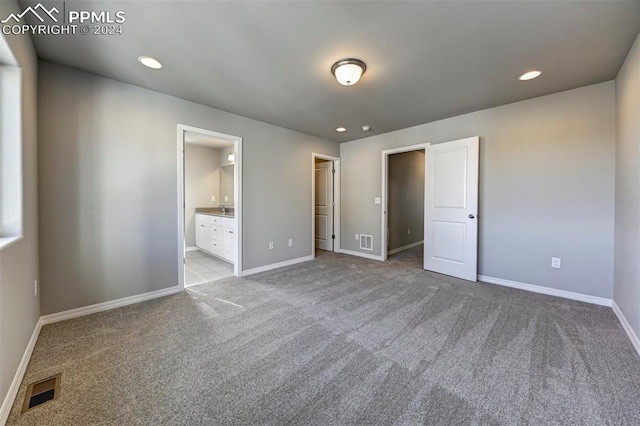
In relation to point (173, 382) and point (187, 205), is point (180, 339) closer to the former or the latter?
point (173, 382)

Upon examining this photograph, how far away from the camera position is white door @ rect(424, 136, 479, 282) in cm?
350

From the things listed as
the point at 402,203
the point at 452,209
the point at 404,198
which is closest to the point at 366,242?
the point at 402,203

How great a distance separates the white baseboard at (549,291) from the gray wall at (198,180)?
581cm

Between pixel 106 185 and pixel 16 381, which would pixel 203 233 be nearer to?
pixel 106 185

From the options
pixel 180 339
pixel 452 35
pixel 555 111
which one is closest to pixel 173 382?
pixel 180 339

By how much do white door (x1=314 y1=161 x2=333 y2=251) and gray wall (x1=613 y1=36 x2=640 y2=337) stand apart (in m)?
4.17

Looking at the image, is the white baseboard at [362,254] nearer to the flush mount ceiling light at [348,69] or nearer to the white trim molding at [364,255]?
the white trim molding at [364,255]

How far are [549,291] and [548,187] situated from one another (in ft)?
4.25

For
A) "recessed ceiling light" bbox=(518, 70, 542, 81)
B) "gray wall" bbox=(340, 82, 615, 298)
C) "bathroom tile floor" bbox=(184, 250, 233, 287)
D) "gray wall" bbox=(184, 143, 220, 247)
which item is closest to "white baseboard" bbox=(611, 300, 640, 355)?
"gray wall" bbox=(340, 82, 615, 298)

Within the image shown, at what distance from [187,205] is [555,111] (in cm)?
663

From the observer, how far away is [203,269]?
4.10 metres

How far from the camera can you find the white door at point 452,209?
3.50 meters

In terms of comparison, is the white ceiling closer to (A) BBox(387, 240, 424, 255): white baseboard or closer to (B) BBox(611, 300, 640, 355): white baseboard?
(B) BBox(611, 300, 640, 355): white baseboard

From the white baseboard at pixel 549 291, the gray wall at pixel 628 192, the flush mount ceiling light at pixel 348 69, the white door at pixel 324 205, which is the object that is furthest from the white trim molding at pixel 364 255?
the flush mount ceiling light at pixel 348 69
